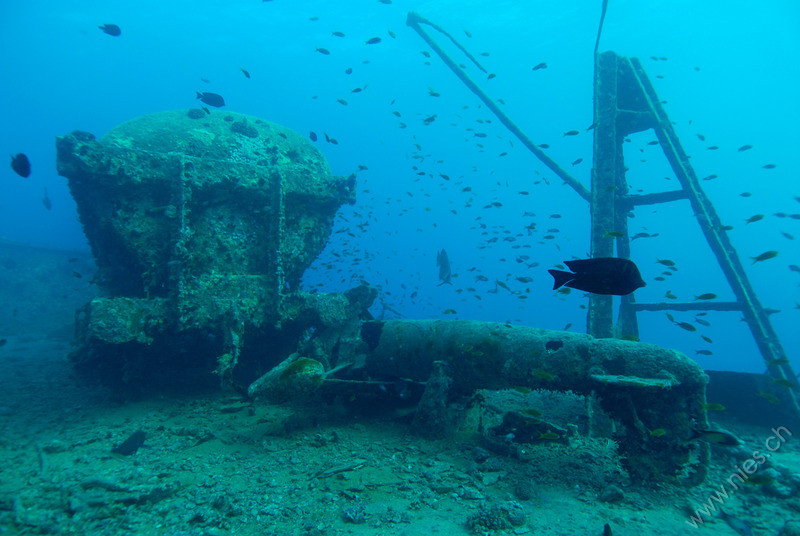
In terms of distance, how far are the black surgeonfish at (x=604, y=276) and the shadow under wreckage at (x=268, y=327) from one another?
1820 millimetres

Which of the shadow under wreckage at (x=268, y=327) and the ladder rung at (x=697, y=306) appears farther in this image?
the ladder rung at (x=697, y=306)

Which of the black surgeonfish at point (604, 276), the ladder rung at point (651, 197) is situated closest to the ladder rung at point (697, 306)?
the ladder rung at point (651, 197)

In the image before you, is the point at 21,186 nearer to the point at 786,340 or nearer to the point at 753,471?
the point at 753,471

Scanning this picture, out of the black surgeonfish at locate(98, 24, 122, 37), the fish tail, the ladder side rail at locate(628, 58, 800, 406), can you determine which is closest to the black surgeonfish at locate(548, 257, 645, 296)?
the fish tail

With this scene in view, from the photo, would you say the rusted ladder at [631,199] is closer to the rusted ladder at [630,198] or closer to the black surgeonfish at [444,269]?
the rusted ladder at [630,198]

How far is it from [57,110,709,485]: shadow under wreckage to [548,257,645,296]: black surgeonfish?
5.97 ft

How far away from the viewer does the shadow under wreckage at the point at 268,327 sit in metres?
4.92

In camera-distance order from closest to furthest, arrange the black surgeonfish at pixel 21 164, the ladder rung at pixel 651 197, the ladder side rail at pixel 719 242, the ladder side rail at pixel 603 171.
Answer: the black surgeonfish at pixel 21 164 → the ladder side rail at pixel 603 171 → the ladder side rail at pixel 719 242 → the ladder rung at pixel 651 197

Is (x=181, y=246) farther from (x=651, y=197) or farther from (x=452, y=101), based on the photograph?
(x=452, y=101)

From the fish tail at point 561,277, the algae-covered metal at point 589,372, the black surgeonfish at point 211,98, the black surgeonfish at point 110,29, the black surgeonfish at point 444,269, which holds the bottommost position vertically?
the algae-covered metal at point 589,372

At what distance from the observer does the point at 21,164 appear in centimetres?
607

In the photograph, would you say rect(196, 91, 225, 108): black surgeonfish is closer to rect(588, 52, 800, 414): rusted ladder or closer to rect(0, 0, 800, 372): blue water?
rect(0, 0, 800, 372): blue water

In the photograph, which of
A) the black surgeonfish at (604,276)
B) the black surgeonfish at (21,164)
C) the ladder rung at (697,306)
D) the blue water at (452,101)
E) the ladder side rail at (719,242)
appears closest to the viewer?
the black surgeonfish at (604,276)

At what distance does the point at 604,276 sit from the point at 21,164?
8740 millimetres
